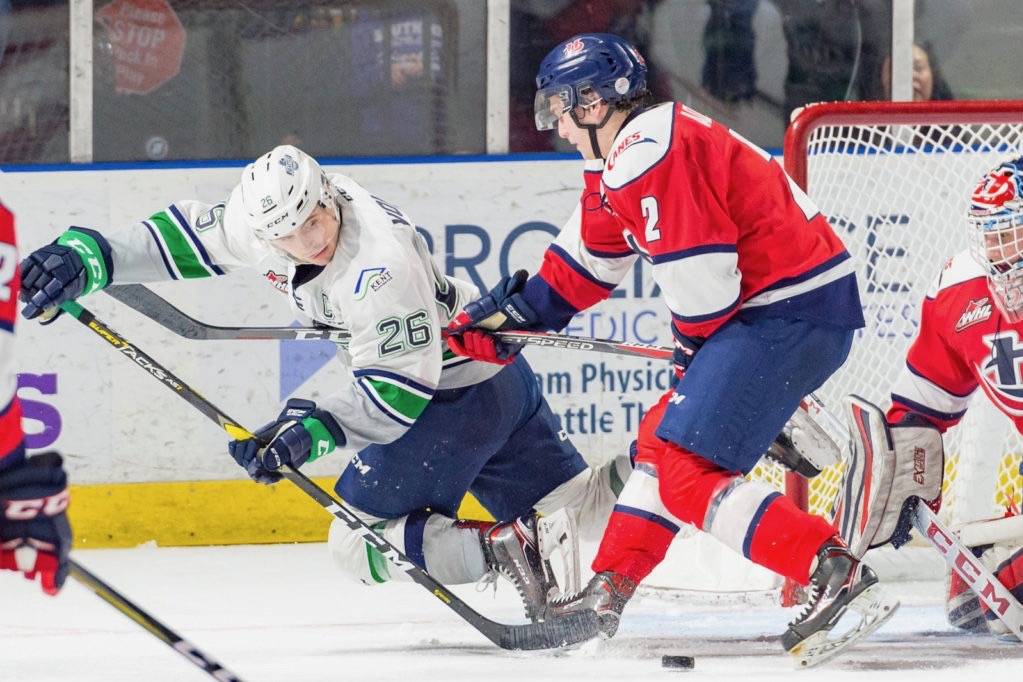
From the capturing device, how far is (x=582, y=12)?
16.4 feet

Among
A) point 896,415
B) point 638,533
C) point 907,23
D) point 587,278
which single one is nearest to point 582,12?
point 907,23

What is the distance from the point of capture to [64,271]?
136 inches

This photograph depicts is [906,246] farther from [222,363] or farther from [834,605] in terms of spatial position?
[222,363]

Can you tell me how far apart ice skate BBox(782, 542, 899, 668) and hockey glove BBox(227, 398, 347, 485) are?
89cm

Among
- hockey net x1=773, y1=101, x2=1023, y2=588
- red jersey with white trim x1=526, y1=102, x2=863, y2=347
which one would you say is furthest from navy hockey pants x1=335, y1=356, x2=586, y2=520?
hockey net x1=773, y1=101, x2=1023, y2=588

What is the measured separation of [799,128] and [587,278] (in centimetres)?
71

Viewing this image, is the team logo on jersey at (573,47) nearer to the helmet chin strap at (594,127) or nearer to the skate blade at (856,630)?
the helmet chin strap at (594,127)

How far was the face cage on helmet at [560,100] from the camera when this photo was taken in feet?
10.5

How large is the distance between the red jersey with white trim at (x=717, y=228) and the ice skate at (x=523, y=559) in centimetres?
53

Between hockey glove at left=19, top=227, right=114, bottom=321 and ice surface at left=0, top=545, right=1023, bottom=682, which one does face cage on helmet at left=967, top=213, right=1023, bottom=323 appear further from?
hockey glove at left=19, top=227, right=114, bottom=321

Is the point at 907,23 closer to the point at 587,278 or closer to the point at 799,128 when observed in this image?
the point at 799,128

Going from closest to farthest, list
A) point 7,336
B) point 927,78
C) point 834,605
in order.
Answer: point 7,336 → point 834,605 → point 927,78

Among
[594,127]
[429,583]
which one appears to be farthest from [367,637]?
[594,127]

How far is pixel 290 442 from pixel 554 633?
586mm
